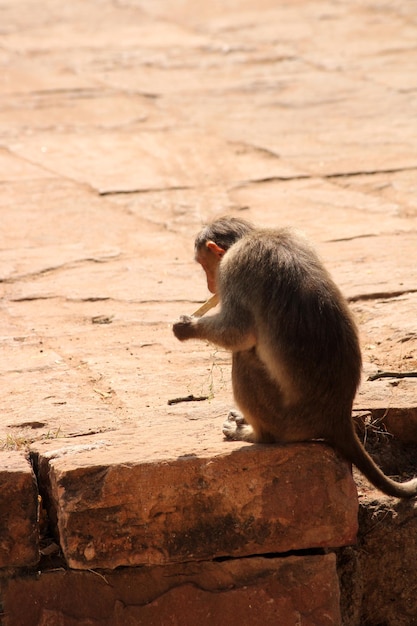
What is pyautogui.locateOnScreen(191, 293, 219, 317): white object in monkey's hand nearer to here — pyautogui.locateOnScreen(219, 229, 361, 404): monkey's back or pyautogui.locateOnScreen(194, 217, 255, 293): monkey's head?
pyautogui.locateOnScreen(194, 217, 255, 293): monkey's head

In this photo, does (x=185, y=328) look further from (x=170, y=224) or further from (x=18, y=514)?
(x=170, y=224)

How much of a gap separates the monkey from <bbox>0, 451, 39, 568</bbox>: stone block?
30.8 inches

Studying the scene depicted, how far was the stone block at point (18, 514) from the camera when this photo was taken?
4.20m

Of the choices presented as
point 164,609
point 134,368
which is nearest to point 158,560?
point 164,609

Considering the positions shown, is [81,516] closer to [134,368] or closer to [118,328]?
[134,368]

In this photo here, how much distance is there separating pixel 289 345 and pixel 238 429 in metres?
0.52

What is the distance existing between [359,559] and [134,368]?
4.79 feet

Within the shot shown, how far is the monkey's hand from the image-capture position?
4375 millimetres

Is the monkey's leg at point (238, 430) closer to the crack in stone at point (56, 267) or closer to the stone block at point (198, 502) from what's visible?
the stone block at point (198, 502)

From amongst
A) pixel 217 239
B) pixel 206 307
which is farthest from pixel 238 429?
pixel 217 239

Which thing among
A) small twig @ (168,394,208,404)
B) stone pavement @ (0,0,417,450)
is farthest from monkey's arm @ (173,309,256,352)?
small twig @ (168,394,208,404)

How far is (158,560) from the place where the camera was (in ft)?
13.8

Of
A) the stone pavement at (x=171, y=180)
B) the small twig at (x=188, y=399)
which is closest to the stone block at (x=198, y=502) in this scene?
the stone pavement at (x=171, y=180)

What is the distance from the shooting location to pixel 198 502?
13.7ft
